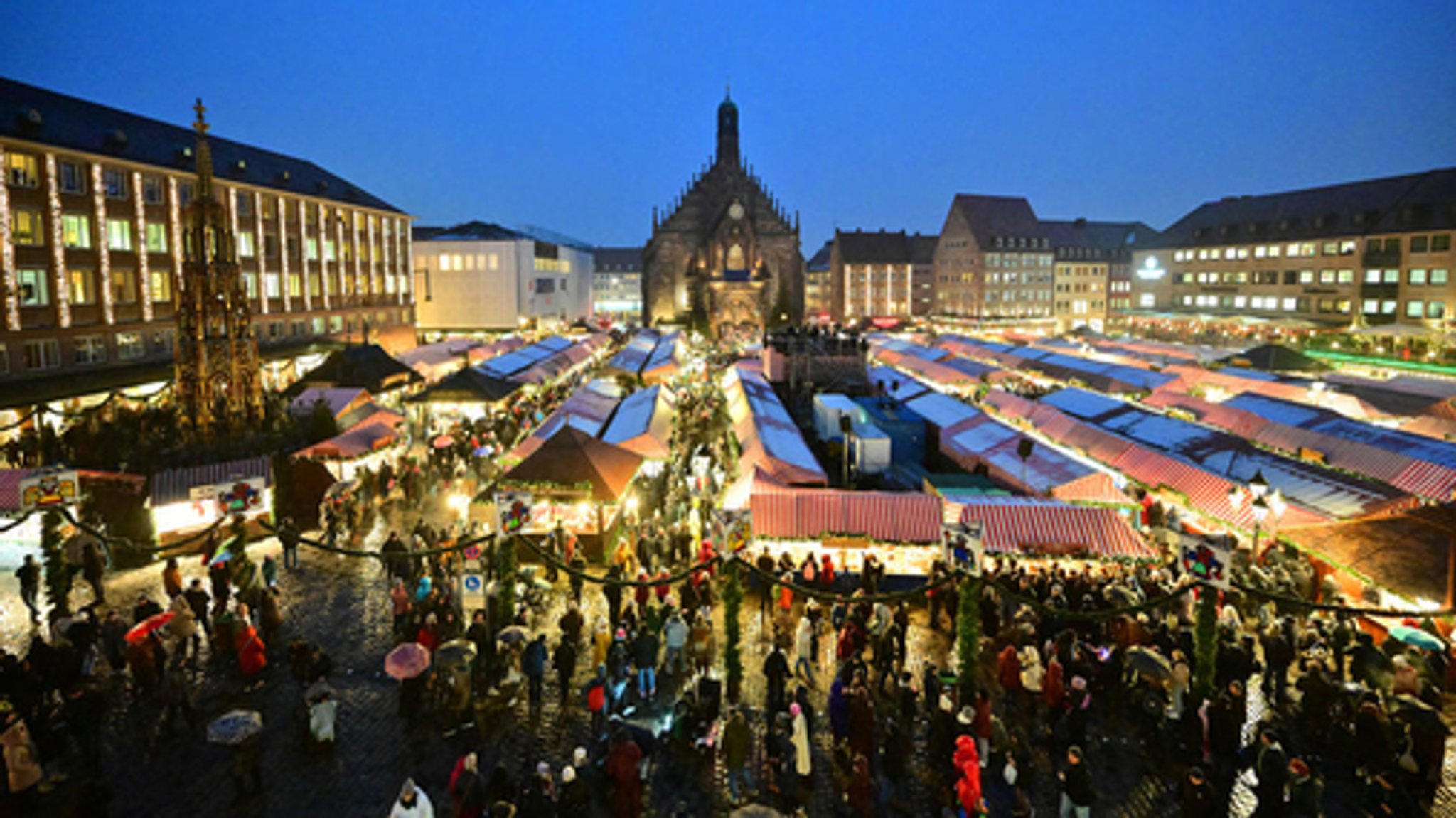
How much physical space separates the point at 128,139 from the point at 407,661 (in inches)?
1326

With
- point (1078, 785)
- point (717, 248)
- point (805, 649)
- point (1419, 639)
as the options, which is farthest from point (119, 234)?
point (717, 248)

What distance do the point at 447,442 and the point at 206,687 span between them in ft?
37.7

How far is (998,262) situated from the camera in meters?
87.1

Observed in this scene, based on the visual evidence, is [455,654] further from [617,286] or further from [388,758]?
[617,286]

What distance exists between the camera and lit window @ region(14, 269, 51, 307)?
26906 millimetres

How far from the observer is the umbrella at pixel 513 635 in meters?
11.3

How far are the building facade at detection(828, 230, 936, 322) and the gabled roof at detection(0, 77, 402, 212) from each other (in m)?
63.6

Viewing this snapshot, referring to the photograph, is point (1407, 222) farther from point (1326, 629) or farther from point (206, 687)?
point (206, 687)

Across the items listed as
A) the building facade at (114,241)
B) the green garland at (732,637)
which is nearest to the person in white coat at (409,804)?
the green garland at (732,637)

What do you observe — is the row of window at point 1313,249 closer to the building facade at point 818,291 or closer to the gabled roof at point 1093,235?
the gabled roof at point 1093,235

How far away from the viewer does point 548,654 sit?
511 inches

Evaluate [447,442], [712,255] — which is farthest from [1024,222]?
[447,442]

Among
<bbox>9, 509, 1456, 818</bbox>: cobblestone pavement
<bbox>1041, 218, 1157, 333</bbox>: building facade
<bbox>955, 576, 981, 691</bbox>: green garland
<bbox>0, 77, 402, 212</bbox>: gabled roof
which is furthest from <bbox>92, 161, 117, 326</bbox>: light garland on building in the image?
<bbox>1041, 218, 1157, 333</bbox>: building facade

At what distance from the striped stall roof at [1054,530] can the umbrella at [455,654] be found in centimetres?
900
